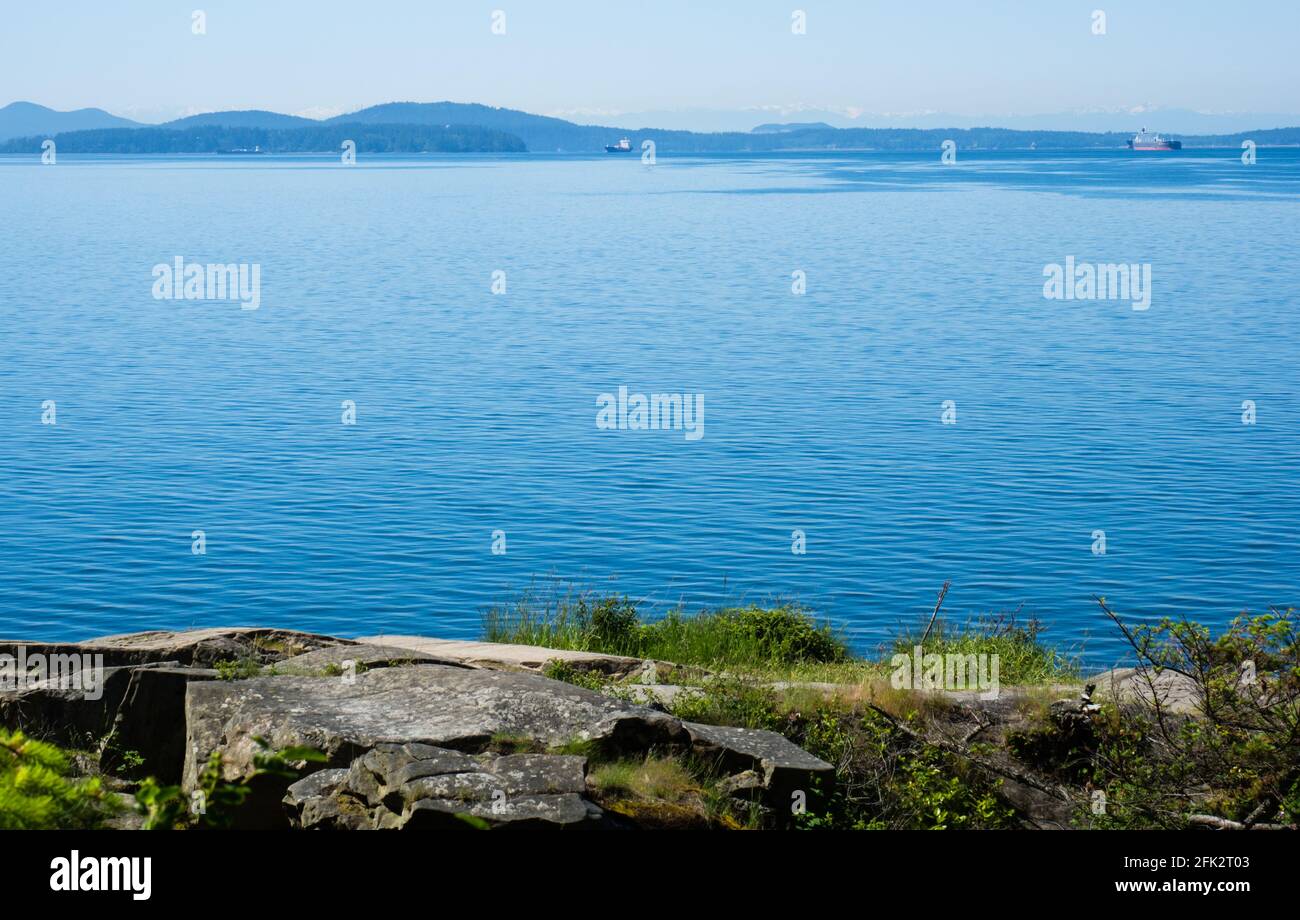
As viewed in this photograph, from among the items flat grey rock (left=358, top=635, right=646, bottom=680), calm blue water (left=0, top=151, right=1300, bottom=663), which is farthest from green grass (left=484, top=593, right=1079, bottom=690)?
calm blue water (left=0, top=151, right=1300, bottom=663)

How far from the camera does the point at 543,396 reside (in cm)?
Result: 4300

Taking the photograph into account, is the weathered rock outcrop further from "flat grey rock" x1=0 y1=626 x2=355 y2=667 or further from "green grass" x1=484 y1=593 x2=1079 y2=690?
"green grass" x1=484 y1=593 x2=1079 y2=690

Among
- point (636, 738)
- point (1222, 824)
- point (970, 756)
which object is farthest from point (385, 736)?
point (1222, 824)

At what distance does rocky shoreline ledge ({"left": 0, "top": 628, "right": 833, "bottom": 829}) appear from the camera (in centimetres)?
895

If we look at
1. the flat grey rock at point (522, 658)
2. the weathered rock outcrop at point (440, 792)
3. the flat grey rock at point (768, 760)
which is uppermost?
the weathered rock outcrop at point (440, 792)

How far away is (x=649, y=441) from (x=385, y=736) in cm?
2750

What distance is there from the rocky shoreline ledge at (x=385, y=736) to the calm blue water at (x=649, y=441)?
36.2 feet

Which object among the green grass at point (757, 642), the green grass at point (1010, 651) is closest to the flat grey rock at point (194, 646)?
the green grass at point (757, 642)

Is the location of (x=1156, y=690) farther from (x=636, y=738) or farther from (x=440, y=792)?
(x=440, y=792)

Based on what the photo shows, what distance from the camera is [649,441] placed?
3766 centimetres

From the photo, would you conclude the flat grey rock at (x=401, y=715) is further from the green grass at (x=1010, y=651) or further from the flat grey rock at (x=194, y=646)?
the green grass at (x=1010, y=651)

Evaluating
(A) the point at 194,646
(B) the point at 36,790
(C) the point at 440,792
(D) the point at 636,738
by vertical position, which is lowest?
(D) the point at 636,738

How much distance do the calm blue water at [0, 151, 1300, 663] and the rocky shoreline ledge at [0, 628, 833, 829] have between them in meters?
11.0

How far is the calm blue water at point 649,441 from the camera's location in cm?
2523
